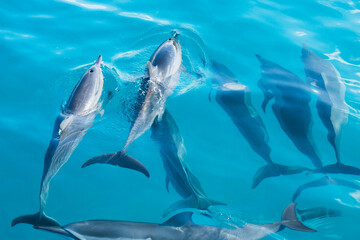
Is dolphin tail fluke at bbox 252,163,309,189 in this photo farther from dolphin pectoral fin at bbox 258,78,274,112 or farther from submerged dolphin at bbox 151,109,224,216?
dolphin pectoral fin at bbox 258,78,274,112

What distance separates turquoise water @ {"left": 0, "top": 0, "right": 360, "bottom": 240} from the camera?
185 inches

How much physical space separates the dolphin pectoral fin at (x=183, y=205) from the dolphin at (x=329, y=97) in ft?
6.53

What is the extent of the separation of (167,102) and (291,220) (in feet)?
9.31

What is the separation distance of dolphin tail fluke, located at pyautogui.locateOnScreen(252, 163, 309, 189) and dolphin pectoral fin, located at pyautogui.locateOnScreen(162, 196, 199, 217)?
3.43 ft

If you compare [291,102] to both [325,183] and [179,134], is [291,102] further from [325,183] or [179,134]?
[179,134]

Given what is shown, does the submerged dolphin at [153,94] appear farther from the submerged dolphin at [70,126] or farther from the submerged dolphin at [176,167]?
the submerged dolphin at [70,126]

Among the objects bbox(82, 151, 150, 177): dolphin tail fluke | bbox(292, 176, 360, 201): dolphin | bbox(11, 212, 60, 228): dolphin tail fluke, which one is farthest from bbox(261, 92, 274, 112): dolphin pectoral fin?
bbox(11, 212, 60, 228): dolphin tail fluke

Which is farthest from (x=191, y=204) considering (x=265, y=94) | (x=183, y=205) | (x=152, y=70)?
(x=265, y=94)

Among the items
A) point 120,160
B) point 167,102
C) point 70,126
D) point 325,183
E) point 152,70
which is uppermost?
point 152,70

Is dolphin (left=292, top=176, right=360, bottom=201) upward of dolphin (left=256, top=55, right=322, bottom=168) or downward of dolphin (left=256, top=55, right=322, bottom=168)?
downward

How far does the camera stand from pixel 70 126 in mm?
5027

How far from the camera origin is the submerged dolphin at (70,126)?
442cm

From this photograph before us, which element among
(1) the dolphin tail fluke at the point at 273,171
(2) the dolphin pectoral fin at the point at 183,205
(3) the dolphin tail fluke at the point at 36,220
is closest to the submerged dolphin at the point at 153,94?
(2) the dolphin pectoral fin at the point at 183,205

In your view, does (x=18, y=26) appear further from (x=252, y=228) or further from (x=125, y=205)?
(x=252, y=228)
